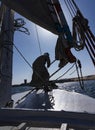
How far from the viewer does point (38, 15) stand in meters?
8.38

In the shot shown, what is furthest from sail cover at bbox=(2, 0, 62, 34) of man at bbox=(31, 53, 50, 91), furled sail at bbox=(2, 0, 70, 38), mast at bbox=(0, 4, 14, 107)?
man at bbox=(31, 53, 50, 91)

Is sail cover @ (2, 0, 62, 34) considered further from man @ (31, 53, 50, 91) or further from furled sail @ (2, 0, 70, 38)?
man @ (31, 53, 50, 91)

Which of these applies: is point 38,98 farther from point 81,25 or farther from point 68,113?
point 68,113

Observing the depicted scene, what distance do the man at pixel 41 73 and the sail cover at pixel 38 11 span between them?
1.42 m

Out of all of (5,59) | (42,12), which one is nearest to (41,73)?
(5,59)

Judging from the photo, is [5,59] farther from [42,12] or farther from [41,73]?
[42,12]

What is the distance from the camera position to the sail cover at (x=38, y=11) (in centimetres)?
830

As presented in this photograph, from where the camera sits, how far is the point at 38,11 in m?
8.52

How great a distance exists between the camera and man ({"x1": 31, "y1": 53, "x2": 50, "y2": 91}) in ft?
28.3

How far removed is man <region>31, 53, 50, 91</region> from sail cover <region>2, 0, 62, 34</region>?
142 cm

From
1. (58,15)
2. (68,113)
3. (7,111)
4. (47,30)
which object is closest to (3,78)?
(47,30)

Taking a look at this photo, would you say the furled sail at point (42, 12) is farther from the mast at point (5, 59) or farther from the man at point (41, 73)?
the man at point (41, 73)

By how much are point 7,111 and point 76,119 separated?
1482 millimetres

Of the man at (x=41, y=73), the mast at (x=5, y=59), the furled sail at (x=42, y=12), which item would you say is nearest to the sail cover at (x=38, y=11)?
the furled sail at (x=42, y=12)
